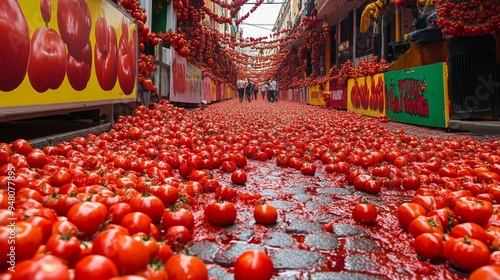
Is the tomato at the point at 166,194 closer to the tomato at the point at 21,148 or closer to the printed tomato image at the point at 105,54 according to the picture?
the tomato at the point at 21,148

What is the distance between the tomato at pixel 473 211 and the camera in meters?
2.40

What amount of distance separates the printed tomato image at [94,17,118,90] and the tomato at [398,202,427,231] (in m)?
5.03

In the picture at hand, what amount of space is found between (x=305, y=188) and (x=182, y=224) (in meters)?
1.69

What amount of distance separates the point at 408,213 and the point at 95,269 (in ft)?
6.49

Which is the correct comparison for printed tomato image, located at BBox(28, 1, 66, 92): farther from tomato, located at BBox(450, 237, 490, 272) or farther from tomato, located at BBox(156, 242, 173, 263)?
tomato, located at BBox(450, 237, 490, 272)

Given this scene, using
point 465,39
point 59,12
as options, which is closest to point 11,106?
point 59,12

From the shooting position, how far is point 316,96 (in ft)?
76.3

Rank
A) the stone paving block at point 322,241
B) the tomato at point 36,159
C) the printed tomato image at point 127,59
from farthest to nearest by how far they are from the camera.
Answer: the printed tomato image at point 127,59 < the tomato at point 36,159 < the stone paving block at point 322,241

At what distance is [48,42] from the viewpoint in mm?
4305

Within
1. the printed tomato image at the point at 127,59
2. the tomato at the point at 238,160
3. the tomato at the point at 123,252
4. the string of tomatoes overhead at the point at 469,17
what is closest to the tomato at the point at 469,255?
the tomato at the point at 123,252

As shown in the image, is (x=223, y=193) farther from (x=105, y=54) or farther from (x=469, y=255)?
(x=105, y=54)

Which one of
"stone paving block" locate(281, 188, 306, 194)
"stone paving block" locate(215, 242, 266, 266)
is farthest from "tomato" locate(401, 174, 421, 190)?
"stone paving block" locate(215, 242, 266, 266)

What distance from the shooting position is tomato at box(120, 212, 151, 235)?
1904 mm

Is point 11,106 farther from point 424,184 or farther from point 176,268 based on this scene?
point 424,184
